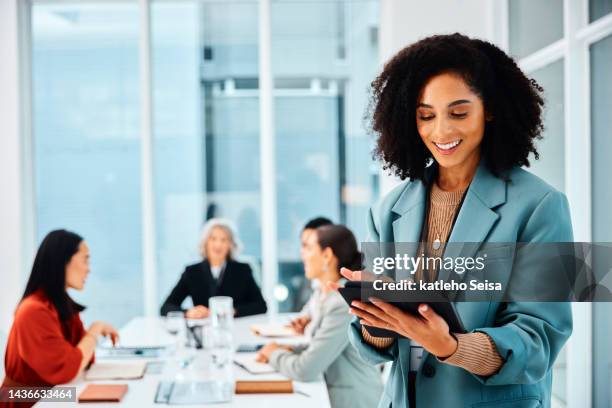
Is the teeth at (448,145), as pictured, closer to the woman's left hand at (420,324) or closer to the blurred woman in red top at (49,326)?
the woman's left hand at (420,324)

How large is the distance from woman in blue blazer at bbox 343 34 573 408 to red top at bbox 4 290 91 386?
53.5 inches

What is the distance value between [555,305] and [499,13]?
2.92 m

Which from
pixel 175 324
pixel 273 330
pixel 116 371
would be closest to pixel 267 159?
pixel 273 330

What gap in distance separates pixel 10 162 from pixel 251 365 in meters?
2.85

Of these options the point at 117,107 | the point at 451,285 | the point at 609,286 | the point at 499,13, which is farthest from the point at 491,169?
the point at 117,107

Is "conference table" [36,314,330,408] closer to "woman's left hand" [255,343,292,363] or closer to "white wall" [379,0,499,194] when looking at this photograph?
"woman's left hand" [255,343,292,363]

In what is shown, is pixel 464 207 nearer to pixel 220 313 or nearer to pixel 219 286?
pixel 220 313

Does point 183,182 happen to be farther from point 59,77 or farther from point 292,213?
point 59,77

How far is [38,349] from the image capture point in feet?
7.32

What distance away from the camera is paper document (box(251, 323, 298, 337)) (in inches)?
123

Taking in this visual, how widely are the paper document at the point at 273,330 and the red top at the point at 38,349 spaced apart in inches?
40.2

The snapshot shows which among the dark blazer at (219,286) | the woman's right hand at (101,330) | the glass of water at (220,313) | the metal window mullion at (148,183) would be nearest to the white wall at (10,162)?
the metal window mullion at (148,183)

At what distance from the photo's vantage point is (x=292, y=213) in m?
4.75

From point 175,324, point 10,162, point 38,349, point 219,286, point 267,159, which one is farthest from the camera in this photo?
point 267,159
